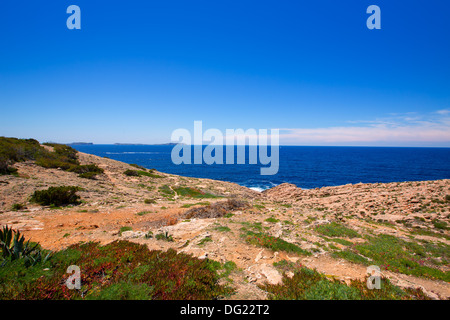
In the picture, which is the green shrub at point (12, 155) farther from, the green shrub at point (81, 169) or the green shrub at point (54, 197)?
the green shrub at point (54, 197)

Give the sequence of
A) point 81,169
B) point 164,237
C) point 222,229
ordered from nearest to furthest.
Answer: point 164,237, point 222,229, point 81,169

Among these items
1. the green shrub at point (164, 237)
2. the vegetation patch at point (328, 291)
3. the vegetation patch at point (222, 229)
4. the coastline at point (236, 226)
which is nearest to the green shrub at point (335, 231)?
the coastline at point (236, 226)

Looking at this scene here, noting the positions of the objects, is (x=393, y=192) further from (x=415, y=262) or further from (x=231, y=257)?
(x=231, y=257)

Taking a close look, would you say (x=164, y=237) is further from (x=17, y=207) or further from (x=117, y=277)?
(x=17, y=207)

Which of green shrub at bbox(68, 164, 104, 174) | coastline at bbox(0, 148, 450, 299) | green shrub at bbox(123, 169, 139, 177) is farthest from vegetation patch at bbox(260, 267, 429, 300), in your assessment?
green shrub at bbox(123, 169, 139, 177)

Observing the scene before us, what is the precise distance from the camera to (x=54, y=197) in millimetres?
17594

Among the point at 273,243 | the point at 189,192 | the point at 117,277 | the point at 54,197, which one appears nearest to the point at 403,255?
the point at 273,243

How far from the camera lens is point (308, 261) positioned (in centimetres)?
960

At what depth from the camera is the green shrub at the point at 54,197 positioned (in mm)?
17164

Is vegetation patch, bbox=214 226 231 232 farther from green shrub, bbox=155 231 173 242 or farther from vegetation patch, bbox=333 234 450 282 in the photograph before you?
vegetation patch, bbox=333 234 450 282

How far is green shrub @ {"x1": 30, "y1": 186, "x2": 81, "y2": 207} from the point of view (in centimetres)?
1716

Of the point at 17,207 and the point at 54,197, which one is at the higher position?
the point at 54,197
